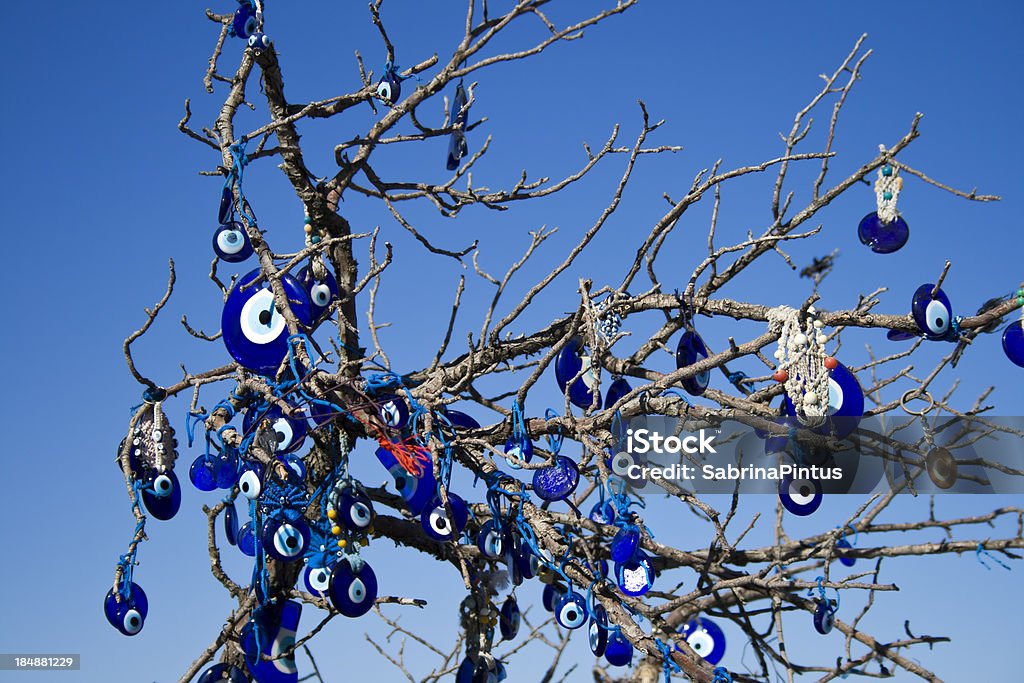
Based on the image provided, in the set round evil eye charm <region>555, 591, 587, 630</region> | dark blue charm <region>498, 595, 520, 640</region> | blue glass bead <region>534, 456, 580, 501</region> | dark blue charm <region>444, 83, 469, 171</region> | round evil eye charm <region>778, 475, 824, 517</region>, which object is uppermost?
dark blue charm <region>444, 83, 469, 171</region>

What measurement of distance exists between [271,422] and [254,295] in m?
0.41

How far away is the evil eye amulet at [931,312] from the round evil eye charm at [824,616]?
105 cm

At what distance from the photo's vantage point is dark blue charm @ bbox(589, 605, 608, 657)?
3.39 meters

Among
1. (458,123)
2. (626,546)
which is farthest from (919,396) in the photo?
(458,123)

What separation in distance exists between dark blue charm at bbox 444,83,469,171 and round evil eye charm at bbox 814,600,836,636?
2.14 m

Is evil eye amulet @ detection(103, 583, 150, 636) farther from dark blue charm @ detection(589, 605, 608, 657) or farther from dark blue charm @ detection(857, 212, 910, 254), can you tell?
dark blue charm @ detection(857, 212, 910, 254)

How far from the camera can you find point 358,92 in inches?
155

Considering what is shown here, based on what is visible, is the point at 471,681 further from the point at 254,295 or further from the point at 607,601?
the point at 254,295

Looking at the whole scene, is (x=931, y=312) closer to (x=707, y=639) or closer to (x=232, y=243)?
(x=707, y=639)

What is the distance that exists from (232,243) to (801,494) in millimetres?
2080

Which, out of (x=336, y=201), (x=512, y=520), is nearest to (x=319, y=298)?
(x=336, y=201)

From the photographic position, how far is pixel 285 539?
127 inches

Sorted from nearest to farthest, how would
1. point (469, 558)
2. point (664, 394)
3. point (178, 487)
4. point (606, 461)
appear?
point (606, 461) < point (664, 394) < point (178, 487) < point (469, 558)

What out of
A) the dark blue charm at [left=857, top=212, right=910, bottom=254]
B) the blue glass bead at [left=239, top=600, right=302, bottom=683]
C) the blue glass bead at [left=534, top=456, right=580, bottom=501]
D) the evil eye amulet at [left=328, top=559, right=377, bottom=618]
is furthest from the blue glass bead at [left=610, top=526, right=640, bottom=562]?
the dark blue charm at [left=857, top=212, right=910, bottom=254]
